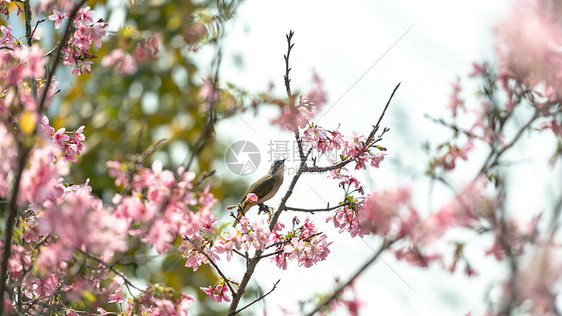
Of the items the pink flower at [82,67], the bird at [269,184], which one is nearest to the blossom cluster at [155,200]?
the pink flower at [82,67]

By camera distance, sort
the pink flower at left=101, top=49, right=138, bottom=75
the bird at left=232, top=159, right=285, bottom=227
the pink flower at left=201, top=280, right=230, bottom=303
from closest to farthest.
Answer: the pink flower at left=201, top=280, right=230, bottom=303, the pink flower at left=101, top=49, right=138, bottom=75, the bird at left=232, top=159, right=285, bottom=227

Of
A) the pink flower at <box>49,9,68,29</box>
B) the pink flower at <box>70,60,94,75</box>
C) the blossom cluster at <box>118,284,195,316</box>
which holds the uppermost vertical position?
the pink flower at <box>49,9,68,29</box>

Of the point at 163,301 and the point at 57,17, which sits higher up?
the point at 57,17

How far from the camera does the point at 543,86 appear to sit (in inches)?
75.0

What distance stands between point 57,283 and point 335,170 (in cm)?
134

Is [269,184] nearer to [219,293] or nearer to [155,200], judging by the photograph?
[219,293]

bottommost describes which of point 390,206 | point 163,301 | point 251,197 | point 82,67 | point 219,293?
point 163,301

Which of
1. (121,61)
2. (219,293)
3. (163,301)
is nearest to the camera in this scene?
(163,301)

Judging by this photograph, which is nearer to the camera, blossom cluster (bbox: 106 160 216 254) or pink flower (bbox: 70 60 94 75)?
blossom cluster (bbox: 106 160 216 254)

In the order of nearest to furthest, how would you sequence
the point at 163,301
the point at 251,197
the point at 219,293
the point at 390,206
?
the point at 390,206 → the point at 163,301 → the point at 251,197 → the point at 219,293

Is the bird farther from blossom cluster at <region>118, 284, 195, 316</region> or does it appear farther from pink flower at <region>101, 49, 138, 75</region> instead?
blossom cluster at <region>118, 284, 195, 316</region>

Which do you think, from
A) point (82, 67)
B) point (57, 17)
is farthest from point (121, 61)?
point (57, 17)

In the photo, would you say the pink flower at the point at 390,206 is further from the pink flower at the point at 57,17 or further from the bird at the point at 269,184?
the pink flower at the point at 57,17

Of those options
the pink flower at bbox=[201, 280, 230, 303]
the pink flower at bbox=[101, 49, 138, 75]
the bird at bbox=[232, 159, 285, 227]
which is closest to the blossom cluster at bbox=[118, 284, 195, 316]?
the pink flower at bbox=[201, 280, 230, 303]
